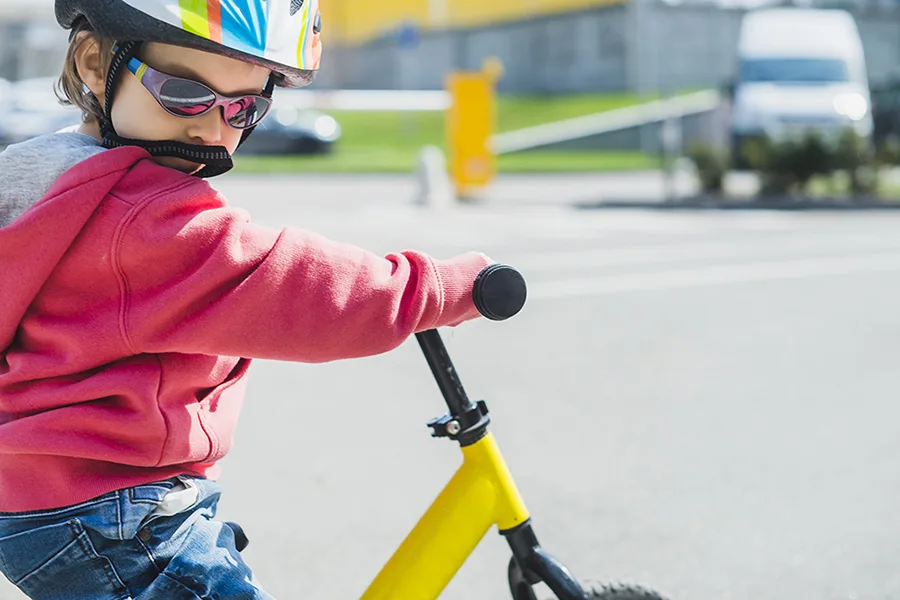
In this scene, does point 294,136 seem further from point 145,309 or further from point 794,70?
point 145,309

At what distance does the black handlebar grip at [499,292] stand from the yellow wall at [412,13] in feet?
143

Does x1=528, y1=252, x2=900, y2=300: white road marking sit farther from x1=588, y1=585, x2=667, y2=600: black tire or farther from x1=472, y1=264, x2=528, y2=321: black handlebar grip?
x1=472, y1=264, x2=528, y2=321: black handlebar grip

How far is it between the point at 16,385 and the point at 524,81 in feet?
145

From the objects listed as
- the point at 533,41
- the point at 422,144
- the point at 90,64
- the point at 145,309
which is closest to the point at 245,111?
the point at 90,64

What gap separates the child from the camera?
167 cm

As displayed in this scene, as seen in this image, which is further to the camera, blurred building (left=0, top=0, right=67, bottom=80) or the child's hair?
blurred building (left=0, top=0, right=67, bottom=80)

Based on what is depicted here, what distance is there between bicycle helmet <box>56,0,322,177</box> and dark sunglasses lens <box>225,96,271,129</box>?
5 centimetres

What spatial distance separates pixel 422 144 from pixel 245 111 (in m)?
30.5

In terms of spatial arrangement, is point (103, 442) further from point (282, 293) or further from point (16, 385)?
point (282, 293)

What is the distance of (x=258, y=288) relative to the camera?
1679mm

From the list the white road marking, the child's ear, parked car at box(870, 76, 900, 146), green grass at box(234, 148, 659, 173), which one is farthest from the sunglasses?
parked car at box(870, 76, 900, 146)

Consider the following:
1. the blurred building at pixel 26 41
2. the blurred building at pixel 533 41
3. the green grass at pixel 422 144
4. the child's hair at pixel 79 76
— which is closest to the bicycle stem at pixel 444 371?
the child's hair at pixel 79 76

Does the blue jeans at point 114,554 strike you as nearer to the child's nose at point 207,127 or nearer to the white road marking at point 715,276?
the child's nose at point 207,127

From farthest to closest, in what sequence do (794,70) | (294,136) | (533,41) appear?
(533,41) < (294,136) < (794,70)
